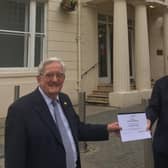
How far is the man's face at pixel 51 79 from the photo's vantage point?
2.34 meters

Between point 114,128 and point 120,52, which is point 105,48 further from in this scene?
point 114,128

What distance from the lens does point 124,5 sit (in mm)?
11844

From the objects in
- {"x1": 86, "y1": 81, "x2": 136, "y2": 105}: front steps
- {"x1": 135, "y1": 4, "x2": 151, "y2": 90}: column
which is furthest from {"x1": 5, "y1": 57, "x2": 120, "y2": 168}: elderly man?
{"x1": 135, "y1": 4, "x2": 151, "y2": 90}: column

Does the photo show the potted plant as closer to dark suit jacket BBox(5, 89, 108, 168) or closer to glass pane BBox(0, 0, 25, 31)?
glass pane BBox(0, 0, 25, 31)

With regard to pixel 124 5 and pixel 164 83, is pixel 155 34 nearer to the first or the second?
pixel 124 5

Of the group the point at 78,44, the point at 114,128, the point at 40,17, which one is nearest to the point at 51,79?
the point at 114,128

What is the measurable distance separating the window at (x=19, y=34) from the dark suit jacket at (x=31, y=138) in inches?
323

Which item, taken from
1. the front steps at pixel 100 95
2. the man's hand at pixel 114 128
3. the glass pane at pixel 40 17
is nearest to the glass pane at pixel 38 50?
the glass pane at pixel 40 17

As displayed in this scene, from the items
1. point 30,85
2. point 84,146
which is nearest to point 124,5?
point 30,85

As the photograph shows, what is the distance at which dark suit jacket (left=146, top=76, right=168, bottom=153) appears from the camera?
2.99 m

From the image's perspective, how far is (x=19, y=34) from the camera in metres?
10.5

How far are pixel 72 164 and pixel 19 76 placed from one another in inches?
327

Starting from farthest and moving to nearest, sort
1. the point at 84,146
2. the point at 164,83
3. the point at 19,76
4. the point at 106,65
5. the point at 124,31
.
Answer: the point at 106,65, the point at 124,31, the point at 19,76, the point at 84,146, the point at 164,83

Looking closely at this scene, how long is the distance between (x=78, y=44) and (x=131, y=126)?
Result: 9.86 m
